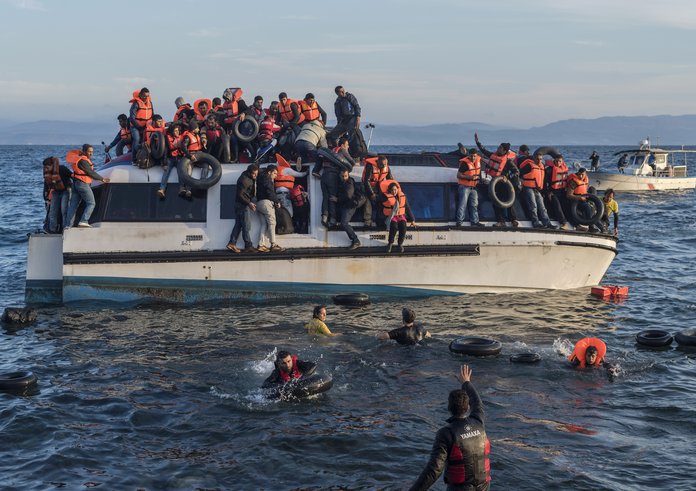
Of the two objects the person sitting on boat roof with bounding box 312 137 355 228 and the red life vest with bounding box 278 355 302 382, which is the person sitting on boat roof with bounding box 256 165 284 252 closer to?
the person sitting on boat roof with bounding box 312 137 355 228

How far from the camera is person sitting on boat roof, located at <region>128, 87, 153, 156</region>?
19.9 meters

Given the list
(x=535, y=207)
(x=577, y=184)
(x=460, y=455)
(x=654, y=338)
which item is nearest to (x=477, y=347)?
(x=654, y=338)

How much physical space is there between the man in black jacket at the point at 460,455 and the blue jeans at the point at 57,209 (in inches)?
494

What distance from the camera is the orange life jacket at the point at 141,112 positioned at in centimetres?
1984

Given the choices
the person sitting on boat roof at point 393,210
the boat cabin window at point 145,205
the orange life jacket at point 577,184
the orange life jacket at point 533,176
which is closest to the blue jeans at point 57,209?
the boat cabin window at point 145,205

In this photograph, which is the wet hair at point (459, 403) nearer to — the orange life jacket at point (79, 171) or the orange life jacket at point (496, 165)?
the orange life jacket at point (496, 165)

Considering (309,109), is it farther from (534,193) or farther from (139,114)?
(534,193)

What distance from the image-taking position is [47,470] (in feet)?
34.3

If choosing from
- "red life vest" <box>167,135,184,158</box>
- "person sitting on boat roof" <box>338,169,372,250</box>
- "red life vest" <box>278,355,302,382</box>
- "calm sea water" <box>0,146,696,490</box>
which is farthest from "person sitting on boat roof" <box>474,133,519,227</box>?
"red life vest" <box>278,355,302,382</box>

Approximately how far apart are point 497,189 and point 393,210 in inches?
98.6

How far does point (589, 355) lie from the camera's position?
14070 millimetres

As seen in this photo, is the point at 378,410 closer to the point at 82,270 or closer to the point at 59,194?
the point at 82,270

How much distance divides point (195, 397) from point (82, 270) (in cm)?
616

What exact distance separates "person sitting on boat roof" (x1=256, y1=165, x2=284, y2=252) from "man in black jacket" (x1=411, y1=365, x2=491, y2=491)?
32.9ft
